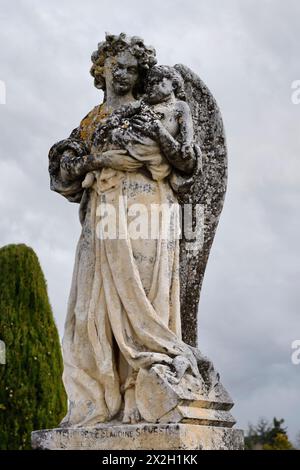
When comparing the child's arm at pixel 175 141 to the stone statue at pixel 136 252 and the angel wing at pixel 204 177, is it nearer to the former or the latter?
the stone statue at pixel 136 252

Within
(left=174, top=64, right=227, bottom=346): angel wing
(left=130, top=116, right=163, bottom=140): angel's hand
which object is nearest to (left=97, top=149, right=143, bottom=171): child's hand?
(left=130, top=116, right=163, bottom=140): angel's hand

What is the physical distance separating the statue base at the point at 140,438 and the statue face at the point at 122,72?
320 centimetres

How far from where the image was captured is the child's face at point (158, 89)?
28.6ft

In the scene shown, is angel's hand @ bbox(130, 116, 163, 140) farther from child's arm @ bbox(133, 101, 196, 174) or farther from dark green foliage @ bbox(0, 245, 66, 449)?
dark green foliage @ bbox(0, 245, 66, 449)

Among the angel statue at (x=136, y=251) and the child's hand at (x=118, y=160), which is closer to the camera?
the angel statue at (x=136, y=251)

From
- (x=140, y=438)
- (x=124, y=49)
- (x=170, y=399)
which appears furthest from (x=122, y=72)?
(x=140, y=438)

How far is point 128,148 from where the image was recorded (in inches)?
328

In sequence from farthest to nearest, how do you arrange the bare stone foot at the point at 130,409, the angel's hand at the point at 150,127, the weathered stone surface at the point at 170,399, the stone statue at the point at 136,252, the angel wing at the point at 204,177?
the angel wing at the point at 204,177, the angel's hand at the point at 150,127, the stone statue at the point at 136,252, the bare stone foot at the point at 130,409, the weathered stone surface at the point at 170,399

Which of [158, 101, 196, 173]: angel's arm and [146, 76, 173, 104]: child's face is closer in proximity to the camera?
[158, 101, 196, 173]: angel's arm

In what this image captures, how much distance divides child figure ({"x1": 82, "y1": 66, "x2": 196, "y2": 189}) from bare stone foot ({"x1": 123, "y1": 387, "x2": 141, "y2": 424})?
6.25ft

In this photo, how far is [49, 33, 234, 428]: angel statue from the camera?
7.96m

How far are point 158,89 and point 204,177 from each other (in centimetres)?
101

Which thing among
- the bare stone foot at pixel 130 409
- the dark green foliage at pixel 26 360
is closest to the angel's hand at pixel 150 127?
the bare stone foot at pixel 130 409
